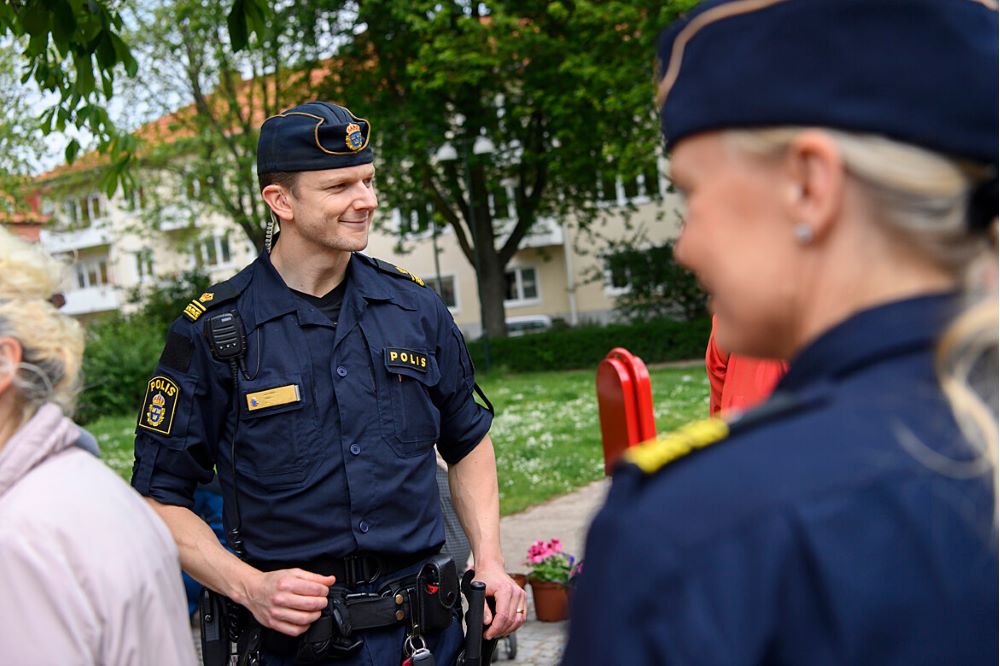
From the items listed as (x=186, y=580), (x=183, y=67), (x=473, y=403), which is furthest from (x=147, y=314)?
(x=473, y=403)

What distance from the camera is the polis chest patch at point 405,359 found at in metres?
3.32

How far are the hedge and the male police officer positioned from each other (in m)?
24.4

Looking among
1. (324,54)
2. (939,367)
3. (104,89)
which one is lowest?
(939,367)

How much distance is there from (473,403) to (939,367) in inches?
105

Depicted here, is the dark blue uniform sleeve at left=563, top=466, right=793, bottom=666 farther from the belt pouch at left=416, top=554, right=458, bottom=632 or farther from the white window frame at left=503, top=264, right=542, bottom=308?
the white window frame at left=503, top=264, right=542, bottom=308

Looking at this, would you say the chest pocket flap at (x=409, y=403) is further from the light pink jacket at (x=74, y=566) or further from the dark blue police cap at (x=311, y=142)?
the light pink jacket at (x=74, y=566)

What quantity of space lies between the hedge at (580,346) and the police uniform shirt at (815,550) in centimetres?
2681

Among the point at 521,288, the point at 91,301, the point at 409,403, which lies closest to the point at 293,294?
the point at 409,403

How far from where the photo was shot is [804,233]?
1.10 meters

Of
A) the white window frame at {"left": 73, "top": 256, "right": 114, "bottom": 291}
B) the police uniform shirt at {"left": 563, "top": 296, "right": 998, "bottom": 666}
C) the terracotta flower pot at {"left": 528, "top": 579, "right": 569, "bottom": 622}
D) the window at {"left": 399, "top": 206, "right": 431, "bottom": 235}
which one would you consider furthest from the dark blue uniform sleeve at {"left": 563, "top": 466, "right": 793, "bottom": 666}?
the white window frame at {"left": 73, "top": 256, "right": 114, "bottom": 291}

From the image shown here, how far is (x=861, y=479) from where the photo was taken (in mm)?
973

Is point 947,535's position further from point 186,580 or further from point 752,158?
point 186,580

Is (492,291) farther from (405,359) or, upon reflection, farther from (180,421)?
(180,421)

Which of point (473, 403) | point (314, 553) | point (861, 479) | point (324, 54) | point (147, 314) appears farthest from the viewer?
point (147, 314)
